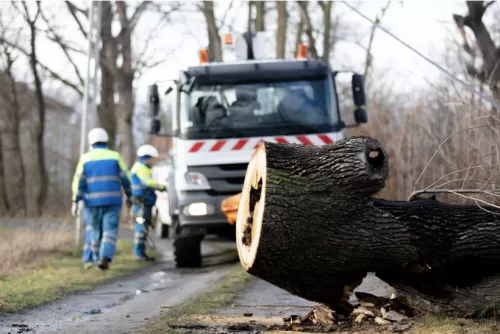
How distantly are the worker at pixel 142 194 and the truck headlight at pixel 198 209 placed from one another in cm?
222

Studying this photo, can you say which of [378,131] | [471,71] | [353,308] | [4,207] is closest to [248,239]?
[353,308]

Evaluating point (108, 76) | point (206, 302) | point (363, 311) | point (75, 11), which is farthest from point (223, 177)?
point (108, 76)

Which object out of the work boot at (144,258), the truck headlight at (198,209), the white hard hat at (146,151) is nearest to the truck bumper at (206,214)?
the truck headlight at (198,209)

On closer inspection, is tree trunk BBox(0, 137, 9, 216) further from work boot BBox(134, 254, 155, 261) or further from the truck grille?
the truck grille

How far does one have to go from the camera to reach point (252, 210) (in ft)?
22.3

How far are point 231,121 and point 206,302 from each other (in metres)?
4.05

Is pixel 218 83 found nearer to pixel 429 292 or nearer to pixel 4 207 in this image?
pixel 429 292

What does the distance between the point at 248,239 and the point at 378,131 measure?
404 inches

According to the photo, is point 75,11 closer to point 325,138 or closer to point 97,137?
point 97,137

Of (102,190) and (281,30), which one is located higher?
(281,30)

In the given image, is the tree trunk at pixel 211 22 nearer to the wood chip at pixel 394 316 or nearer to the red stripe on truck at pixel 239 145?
the red stripe on truck at pixel 239 145

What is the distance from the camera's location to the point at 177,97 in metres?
12.2

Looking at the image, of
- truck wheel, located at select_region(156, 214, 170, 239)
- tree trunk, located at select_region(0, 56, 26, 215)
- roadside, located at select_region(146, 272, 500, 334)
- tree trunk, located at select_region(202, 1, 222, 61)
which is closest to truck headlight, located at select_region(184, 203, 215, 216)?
roadside, located at select_region(146, 272, 500, 334)

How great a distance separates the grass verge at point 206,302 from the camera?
676 cm
